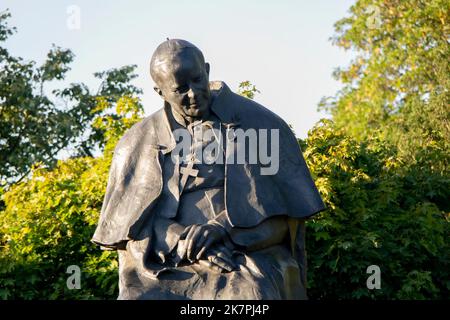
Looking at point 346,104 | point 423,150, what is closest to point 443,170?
point 423,150

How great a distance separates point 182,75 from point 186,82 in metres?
0.06

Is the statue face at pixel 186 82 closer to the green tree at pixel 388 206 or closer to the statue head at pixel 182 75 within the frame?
the statue head at pixel 182 75

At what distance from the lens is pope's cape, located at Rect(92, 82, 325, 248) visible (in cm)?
1019

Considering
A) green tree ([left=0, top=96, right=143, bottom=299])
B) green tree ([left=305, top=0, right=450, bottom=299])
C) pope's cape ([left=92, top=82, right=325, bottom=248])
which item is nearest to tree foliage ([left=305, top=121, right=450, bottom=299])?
green tree ([left=305, top=0, right=450, bottom=299])

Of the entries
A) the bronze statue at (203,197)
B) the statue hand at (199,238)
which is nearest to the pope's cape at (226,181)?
the bronze statue at (203,197)

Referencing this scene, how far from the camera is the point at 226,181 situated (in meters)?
10.2

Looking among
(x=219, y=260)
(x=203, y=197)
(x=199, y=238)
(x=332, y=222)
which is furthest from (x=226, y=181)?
(x=332, y=222)

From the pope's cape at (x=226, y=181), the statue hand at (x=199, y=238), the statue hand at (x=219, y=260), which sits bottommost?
the statue hand at (x=219, y=260)

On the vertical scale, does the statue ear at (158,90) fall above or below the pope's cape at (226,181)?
above

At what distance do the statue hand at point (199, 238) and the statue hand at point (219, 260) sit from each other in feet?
0.16

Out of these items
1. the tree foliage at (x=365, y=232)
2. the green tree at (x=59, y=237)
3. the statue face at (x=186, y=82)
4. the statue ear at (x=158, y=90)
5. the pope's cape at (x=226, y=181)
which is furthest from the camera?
the green tree at (x=59, y=237)

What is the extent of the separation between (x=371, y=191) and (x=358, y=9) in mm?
13559

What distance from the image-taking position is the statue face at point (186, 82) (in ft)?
33.1

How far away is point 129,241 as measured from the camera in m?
10.2
